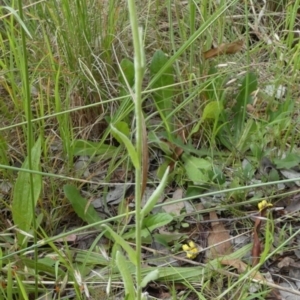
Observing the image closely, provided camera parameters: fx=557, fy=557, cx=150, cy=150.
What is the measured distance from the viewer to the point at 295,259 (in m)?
1.17

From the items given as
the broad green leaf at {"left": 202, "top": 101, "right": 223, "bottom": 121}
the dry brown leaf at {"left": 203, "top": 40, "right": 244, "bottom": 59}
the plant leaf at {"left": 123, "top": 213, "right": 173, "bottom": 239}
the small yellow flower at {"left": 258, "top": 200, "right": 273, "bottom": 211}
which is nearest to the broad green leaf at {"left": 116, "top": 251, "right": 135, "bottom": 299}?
the plant leaf at {"left": 123, "top": 213, "right": 173, "bottom": 239}

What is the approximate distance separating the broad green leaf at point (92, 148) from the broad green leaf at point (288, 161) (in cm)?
39

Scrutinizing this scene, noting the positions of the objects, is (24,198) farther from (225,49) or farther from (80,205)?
(225,49)

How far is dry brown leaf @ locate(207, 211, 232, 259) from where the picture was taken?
118cm

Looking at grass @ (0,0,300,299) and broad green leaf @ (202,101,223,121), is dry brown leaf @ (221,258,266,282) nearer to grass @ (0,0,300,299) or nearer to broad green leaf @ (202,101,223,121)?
grass @ (0,0,300,299)

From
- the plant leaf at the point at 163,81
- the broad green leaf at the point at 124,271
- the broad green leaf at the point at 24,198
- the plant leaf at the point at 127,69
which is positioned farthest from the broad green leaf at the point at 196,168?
the broad green leaf at the point at 124,271

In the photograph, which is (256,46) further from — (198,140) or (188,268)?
(188,268)

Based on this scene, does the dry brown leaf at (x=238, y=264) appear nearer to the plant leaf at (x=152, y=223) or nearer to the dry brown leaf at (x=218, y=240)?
the dry brown leaf at (x=218, y=240)

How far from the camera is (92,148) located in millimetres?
1317

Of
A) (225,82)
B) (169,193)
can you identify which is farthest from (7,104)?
(225,82)

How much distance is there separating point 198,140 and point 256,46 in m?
0.36

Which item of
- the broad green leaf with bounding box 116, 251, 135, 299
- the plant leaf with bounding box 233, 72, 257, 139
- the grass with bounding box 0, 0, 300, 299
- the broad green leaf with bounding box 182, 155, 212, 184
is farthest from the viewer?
the plant leaf with bounding box 233, 72, 257, 139

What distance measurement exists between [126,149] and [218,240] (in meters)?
0.31

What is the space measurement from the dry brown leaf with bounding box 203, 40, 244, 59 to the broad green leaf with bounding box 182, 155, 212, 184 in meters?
0.31
